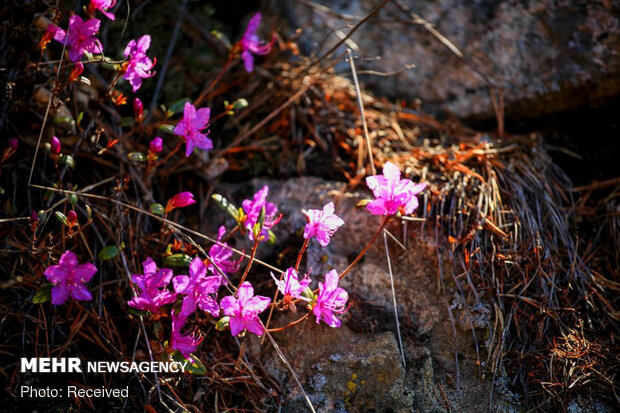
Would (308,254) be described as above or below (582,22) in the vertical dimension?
below

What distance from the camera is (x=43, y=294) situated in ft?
5.32

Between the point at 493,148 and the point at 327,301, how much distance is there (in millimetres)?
1256

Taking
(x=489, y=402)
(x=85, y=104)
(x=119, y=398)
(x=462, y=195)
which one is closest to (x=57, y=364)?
(x=119, y=398)

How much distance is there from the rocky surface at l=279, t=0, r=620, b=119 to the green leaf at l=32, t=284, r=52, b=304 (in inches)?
66.8

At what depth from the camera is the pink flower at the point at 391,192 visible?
5.60ft

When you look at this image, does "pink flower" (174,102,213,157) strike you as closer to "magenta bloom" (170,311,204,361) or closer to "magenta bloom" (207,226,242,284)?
"magenta bloom" (207,226,242,284)

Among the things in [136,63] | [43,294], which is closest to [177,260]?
[43,294]

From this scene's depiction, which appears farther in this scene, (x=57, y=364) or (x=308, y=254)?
(x=308, y=254)

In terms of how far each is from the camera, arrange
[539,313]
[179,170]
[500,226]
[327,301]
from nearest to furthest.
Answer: [327,301] → [539,313] → [500,226] → [179,170]

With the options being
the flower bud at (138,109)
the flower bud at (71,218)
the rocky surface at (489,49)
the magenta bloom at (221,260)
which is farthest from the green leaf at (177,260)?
the rocky surface at (489,49)

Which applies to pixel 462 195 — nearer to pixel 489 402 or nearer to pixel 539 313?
pixel 539 313

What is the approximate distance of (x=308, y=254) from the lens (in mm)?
2062

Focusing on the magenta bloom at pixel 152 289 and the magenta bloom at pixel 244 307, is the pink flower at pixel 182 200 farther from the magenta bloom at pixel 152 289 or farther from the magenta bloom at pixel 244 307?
the magenta bloom at pixel 244 307

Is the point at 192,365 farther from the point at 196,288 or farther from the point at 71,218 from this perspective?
the point at 71,218
